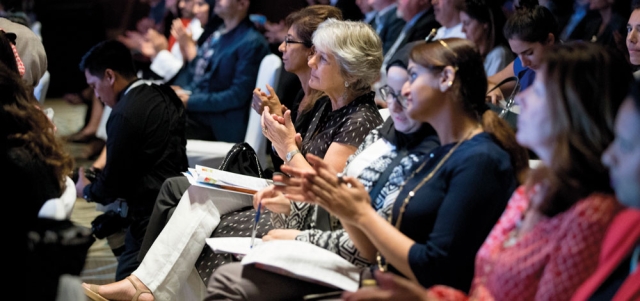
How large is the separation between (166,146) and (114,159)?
9.4 inches

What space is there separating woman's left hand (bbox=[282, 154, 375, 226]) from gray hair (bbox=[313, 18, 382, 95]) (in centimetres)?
90

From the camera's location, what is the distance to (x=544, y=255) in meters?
1.58

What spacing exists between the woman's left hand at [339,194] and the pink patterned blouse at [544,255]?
0.95 feet

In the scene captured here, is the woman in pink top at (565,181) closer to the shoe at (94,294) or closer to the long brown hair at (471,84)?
the long brown hair at (471,84)

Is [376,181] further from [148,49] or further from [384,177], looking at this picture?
[148,49]

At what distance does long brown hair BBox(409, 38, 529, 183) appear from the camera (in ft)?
6.56

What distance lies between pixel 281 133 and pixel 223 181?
0.29 meters

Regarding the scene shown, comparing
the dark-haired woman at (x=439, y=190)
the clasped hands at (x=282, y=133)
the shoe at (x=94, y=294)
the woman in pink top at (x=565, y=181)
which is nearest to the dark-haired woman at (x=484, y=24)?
the clasped hands at (x=282, y=133)

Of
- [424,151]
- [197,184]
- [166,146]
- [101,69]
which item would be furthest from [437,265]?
[101,69]

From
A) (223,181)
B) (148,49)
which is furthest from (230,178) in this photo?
(148,49)

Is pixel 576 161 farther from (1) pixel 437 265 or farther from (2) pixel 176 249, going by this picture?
(2) pixel 176 249

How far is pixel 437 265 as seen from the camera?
1897 mm

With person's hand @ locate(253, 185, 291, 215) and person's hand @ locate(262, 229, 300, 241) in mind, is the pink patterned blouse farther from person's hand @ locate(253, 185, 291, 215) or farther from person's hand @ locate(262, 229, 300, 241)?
person's hand @ locate(253, 185, 291, 215)

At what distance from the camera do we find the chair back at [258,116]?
13.3 feet
